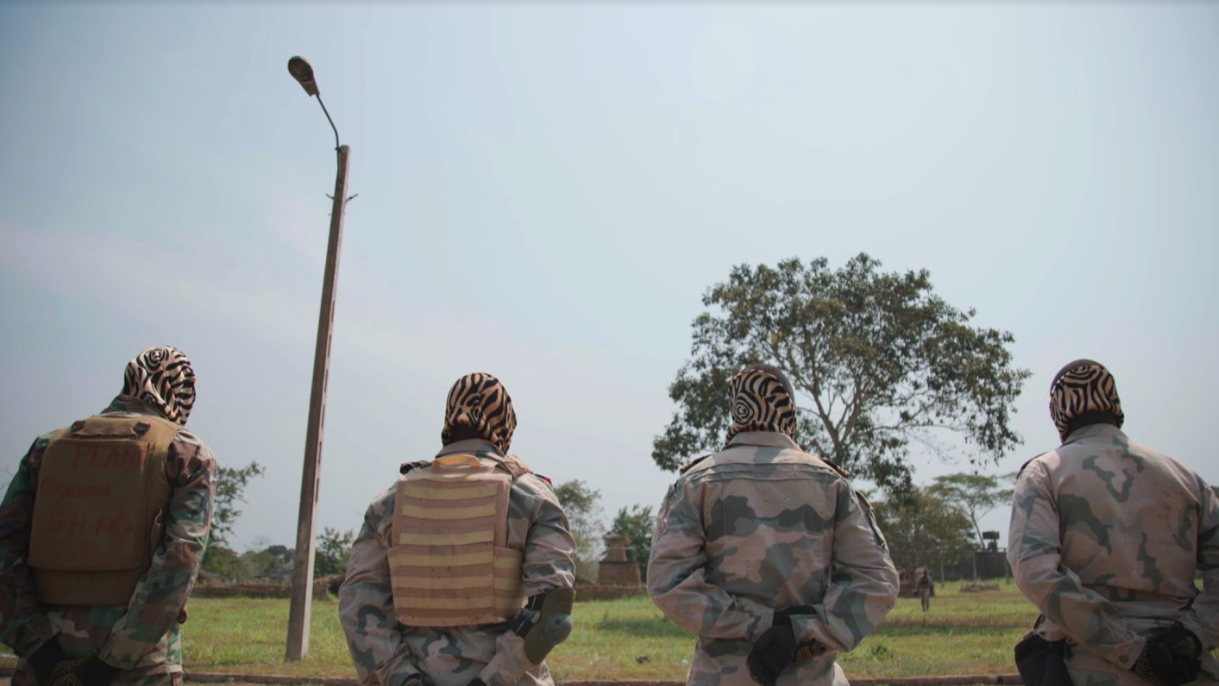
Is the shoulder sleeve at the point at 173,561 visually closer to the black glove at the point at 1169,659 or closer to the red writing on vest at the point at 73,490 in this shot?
the red writing on vest at the point at 73,490

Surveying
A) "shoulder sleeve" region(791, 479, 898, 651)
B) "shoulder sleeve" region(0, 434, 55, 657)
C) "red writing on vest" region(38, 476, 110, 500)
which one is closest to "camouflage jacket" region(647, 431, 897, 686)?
"shoulder sleeve" region(791, 479, 898, 651)

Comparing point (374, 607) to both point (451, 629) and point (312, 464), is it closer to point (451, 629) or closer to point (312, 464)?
point (451, 629)

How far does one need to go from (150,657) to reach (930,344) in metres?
19.6

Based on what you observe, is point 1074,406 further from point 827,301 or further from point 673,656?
point 827,301

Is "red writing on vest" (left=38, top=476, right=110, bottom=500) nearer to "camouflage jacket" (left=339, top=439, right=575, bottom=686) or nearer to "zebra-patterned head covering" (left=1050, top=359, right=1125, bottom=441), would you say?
"camouflage jacket" (left=339, top=439, right=575, bottom=686)

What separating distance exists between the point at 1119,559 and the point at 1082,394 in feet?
2.76

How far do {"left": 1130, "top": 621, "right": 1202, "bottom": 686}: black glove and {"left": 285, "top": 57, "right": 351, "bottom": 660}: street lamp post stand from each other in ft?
28.3

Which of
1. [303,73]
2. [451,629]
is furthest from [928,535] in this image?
[451,629]

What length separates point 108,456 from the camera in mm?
4129

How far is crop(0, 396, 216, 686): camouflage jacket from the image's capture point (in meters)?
3.91


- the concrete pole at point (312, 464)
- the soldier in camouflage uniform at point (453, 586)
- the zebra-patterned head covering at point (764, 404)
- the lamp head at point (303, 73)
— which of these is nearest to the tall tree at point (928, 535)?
the concrete pole at point (312, 464)

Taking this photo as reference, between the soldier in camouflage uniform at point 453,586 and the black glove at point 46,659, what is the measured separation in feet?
4.41

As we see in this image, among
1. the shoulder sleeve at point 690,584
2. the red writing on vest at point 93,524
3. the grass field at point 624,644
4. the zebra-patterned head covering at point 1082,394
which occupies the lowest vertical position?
the grass field at point 624,644

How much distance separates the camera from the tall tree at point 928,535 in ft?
128
